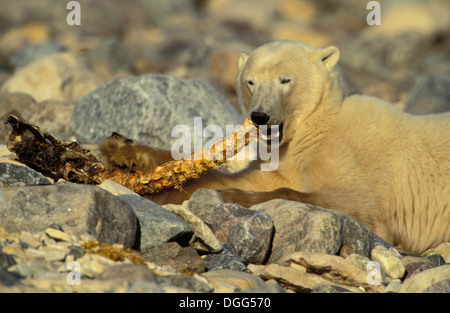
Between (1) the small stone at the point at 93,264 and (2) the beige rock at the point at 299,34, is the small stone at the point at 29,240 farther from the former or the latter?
(2) the beige rock at the point at 299,34

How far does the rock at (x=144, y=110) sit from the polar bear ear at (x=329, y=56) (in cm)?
196

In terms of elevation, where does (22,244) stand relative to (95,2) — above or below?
below

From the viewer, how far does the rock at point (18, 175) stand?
4082mm

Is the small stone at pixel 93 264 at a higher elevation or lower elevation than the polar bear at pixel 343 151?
lower

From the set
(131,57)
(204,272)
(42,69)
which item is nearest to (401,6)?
(131,57)

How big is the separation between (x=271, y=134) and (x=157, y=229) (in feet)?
6.00

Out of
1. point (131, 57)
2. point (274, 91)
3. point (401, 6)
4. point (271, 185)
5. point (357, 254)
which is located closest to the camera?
point (357, 254)

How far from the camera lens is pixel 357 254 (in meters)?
3.88

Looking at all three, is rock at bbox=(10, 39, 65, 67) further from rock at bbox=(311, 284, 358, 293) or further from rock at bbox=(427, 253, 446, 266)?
rock at bbox=(311, 284, 358, 293)

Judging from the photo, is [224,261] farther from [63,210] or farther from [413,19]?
[413,19]

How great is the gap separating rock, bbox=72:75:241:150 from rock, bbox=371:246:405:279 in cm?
320

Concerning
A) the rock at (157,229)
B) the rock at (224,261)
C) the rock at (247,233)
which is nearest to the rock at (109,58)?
the rock at (247,233)
